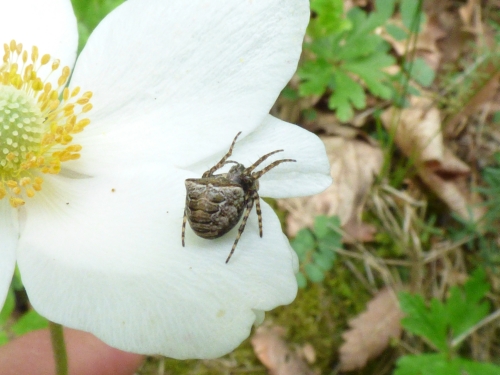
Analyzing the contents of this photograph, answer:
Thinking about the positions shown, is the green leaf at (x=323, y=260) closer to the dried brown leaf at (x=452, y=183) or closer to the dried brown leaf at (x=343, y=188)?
the dried brown leaf at (x=343, y=188)

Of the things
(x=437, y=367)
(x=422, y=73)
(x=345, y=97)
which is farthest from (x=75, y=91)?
(x=422, y=73)

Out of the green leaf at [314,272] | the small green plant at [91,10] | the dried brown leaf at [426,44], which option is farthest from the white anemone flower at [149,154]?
the dried brown leaf at [426,44]

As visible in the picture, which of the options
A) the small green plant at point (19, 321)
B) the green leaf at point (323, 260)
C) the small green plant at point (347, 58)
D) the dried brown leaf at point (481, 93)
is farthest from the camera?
the dried brown leaf at point (481, 93)

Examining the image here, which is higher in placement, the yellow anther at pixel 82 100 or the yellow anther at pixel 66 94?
the yellow anther at pixel 66 94

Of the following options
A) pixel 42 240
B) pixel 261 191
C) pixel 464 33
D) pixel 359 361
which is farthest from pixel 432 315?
pixel 464 33

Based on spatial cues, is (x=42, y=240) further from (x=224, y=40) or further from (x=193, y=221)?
(x=224, y=40)

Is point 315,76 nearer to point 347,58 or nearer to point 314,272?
point 347,58
